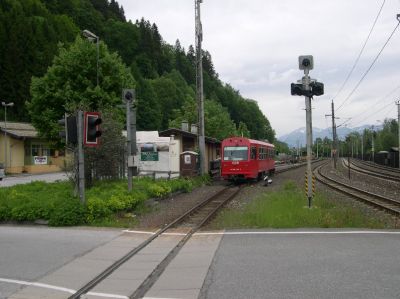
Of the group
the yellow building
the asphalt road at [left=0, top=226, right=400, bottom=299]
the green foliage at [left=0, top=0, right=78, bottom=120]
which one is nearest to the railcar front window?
the asphalt road at [left=0, top=226, right=400, bottom=299]

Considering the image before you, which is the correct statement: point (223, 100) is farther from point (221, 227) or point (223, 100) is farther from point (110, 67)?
point (221, 227)

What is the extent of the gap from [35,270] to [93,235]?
4105mm

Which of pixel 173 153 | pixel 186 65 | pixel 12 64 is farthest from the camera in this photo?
pixel 186 65

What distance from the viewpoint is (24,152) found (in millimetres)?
59719

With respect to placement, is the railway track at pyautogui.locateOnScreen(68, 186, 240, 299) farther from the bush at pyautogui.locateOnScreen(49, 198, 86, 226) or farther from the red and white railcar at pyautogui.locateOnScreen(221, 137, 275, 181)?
the red and white railcar at pyautogui.locateOnScreen(221, 137, 275, 181)

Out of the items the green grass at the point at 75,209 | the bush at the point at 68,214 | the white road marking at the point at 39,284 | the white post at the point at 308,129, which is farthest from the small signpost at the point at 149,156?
the white road marking at the point at 39,284

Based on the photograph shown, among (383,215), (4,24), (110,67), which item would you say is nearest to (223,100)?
(4,24)

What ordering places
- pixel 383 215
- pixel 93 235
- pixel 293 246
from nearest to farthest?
pixel 293 246 < pixel 93 235 < pixel 383 215

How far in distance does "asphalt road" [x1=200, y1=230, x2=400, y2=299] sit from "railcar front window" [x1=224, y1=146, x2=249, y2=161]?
2390 centimetres

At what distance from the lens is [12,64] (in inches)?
3017

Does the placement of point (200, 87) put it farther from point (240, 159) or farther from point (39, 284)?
point (39, 284)

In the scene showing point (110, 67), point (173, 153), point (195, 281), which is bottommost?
point (195, 281)

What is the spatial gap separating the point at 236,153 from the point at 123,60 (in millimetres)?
79333

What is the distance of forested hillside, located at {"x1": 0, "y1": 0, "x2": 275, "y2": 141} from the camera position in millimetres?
77250
